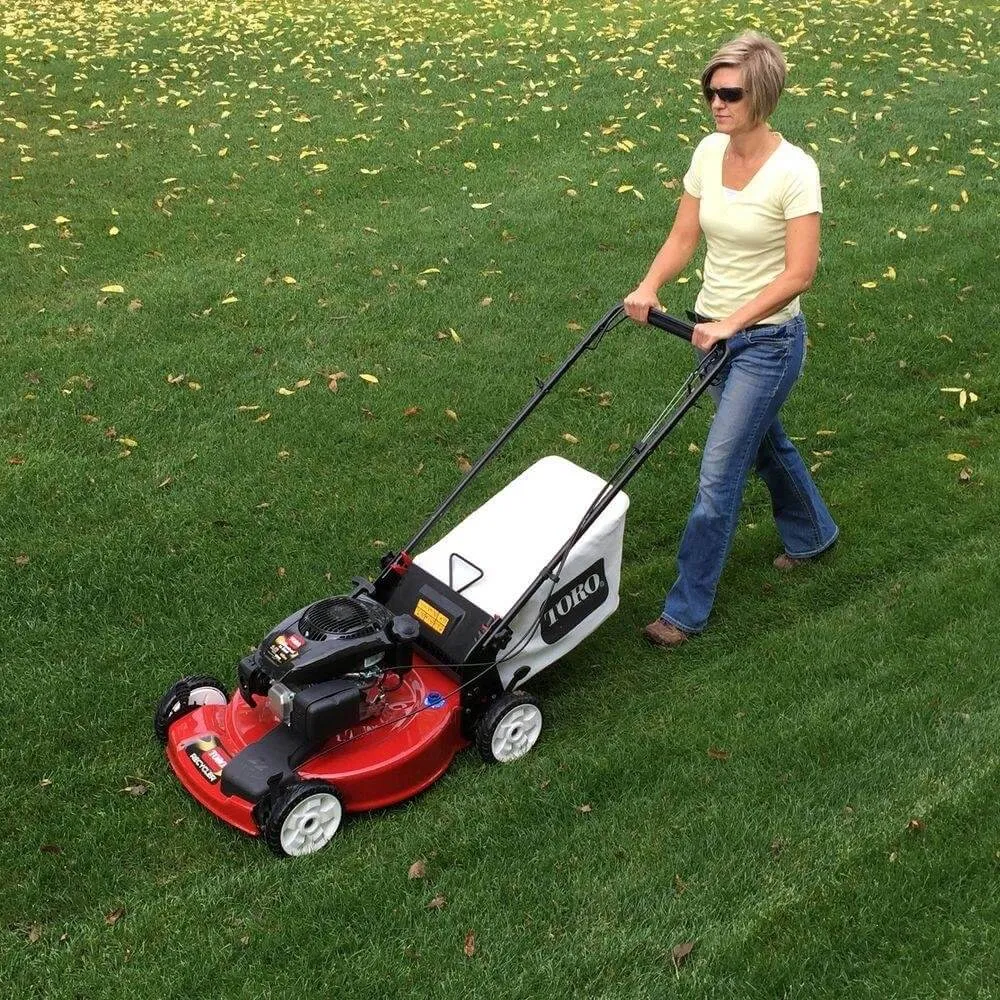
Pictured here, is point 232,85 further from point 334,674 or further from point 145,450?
point 334,674

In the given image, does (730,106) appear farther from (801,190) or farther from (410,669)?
(410,669)

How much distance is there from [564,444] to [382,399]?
37.3 inches

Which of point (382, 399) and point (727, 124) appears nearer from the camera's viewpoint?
point (727, 124)

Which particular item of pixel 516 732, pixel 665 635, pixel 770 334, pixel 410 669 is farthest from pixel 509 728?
pixel 770 334

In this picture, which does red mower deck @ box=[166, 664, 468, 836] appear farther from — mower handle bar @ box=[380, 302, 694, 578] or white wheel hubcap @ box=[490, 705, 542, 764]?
mower handle bar @ box=[380, 302, 694, 578]

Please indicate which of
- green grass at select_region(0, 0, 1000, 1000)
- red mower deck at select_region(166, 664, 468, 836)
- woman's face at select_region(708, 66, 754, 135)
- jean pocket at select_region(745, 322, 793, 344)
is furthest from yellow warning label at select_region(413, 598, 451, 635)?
woman's face at select_region(708, 66, 754, 135)

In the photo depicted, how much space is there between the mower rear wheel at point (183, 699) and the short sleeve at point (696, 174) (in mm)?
2229

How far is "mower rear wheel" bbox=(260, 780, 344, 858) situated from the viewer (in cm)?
345

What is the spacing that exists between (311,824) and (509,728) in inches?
28.2

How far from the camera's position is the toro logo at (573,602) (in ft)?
13.3

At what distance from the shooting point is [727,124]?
148 inches

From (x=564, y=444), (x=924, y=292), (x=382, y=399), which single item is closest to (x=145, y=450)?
(x=382, y=399)

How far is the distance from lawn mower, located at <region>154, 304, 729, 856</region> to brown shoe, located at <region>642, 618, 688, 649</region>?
272 millimetres

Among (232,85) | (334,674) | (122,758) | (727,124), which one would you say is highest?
(727,124)
